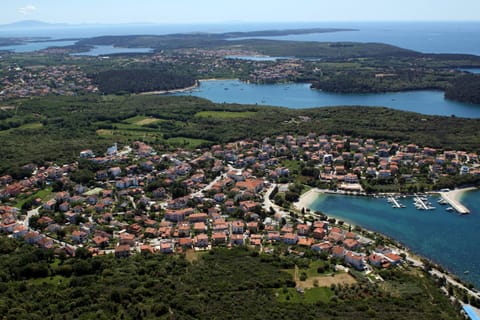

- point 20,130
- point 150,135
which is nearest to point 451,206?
point 150,135

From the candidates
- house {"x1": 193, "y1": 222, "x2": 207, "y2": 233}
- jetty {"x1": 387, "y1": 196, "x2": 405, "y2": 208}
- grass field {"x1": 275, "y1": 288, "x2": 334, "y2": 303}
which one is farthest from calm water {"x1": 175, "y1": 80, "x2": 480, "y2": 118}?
grass field {"x1": 275, "y1": 288, "x2": 334, "y2": 303}

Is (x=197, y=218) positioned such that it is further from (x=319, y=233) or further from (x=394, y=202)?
(x=394, y=202)

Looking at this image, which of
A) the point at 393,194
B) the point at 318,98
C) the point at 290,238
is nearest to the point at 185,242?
the point at 290,238

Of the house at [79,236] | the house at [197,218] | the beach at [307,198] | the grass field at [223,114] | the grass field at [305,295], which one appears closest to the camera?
the grass field at [305,295]

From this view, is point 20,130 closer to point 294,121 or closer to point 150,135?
point 150,135

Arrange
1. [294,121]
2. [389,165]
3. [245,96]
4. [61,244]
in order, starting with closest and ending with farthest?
[61,244] → [389,165] → [294,121] → [245,96]

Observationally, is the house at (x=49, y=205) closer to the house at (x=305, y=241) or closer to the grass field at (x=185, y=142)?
the house at (x=305, y=241)

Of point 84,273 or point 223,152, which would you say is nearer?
point 84,273

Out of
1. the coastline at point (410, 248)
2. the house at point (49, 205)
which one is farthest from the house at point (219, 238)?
the house at point (49, 205)

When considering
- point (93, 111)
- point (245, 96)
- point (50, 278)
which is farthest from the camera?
point (245, 96)
